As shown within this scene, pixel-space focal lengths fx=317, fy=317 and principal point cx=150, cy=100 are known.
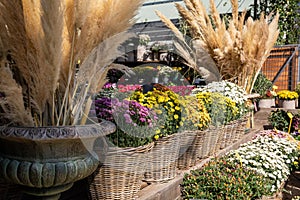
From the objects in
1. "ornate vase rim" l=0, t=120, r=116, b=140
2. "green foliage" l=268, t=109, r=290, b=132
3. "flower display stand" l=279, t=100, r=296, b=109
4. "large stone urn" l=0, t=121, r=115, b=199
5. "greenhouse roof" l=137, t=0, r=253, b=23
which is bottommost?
"green foliage" l=268, t=109, r=290, b=132

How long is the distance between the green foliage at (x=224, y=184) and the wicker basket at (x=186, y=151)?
13 cm

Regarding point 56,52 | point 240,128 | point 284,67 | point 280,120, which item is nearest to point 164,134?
point 56,52

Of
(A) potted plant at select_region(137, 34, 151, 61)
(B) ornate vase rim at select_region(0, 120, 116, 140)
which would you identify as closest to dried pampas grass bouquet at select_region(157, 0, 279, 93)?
(A) potted plant at select_region(137, 34, 151, 61)

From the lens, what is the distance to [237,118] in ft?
11.3

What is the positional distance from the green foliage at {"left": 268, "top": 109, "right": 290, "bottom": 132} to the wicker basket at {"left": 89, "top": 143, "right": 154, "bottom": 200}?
9.89 feet

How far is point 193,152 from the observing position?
2594 mm

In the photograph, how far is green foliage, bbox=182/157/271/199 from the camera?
213 cm

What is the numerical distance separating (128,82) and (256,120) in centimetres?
215

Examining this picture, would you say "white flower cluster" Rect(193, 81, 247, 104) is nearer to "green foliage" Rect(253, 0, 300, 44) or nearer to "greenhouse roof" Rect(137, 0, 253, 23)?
"green foliage" Rect(253, 0, 300, 44)

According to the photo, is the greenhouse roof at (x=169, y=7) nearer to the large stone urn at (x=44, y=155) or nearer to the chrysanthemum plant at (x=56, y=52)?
the chrysanthemum plant at (x=56, y=52)

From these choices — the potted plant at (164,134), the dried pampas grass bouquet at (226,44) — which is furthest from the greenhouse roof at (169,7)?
the potted plant at (164,134)

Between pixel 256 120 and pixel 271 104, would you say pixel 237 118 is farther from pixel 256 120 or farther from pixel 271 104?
pixel 271 104

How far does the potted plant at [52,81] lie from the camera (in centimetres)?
114

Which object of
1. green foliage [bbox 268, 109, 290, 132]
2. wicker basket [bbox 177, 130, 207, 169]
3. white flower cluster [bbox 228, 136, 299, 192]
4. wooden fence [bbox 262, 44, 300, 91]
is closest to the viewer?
wicker basket [bbox 177, 130, 207, 169]
